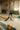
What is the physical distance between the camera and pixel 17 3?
0.67m

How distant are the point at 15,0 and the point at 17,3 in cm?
6

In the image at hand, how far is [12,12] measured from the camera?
67 centimetres

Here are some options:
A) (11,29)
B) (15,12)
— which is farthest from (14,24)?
(15,12)

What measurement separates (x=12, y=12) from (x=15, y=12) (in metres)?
0.05

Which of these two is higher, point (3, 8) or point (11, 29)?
point (3, 8)


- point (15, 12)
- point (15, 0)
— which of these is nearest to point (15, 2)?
point (15, 0)

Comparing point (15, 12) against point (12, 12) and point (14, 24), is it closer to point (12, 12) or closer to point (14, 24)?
point (12, 12)

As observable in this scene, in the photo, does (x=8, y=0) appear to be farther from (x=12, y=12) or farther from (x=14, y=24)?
(x=14, y=24)

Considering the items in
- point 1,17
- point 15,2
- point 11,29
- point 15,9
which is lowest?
point 11,29

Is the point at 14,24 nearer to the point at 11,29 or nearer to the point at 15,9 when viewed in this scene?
the point at 11,29

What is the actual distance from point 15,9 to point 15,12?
0.16 feet

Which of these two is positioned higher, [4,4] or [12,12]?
[4,4]

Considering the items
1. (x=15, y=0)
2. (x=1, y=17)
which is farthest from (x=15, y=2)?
(x=1, y=17)

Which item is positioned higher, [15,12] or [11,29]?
[15,12]
